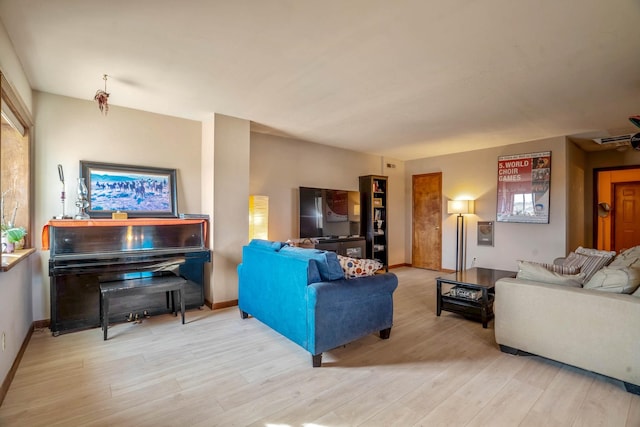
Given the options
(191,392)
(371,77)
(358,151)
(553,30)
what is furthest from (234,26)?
(358,151)

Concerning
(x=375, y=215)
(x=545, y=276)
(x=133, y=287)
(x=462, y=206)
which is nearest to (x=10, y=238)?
(x=133, y=287)

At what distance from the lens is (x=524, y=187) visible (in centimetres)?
530

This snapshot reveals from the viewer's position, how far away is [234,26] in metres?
2.09

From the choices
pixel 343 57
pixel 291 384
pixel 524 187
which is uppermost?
pixel 343 57

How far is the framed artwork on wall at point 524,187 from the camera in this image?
5.07 m

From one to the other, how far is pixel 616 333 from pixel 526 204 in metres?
3.62

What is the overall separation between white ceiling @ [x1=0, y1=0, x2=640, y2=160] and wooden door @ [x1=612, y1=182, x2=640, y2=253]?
3.64m

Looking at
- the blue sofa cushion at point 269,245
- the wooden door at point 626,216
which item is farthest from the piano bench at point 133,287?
the wooden door at point 626,216

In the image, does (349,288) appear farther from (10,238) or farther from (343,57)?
(10,238)

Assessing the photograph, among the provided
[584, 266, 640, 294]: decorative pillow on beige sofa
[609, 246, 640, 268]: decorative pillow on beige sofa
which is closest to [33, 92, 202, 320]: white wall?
[584, 266, 640, 294]: decorative pillow on beige sofa

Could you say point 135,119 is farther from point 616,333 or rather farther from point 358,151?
point 616,333

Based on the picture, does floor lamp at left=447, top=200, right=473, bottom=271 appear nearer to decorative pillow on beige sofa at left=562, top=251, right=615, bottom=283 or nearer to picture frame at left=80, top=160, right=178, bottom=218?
decorative pillow on beige sofa at left=562, top=251, right=615, bottom=283

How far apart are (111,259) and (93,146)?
1.34 metres

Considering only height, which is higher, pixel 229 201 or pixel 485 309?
pixel 229 201
